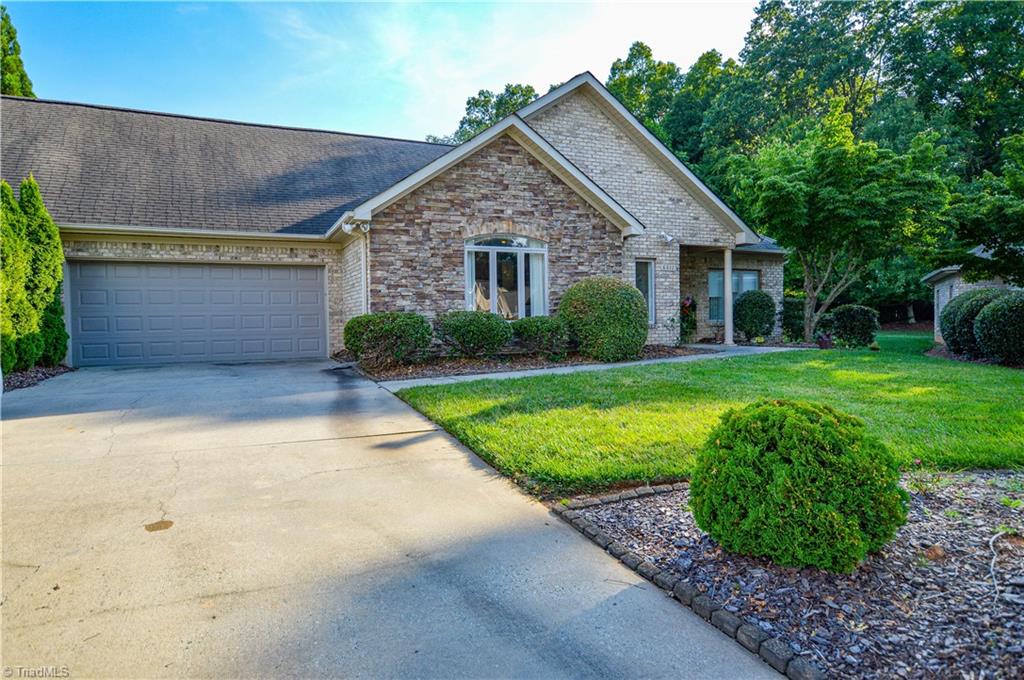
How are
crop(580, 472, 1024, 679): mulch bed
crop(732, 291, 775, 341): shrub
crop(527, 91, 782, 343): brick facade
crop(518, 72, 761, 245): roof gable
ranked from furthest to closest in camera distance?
crop(732, 291, 775, 341): shrub
crop(527, 91, 782, 343): brick facade
crop(518, 72, 761, 245): roof gable
crop(580, 472, 1024, 679): mulch bed

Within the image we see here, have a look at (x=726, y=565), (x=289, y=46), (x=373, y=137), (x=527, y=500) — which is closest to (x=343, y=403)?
(x=527, y=500)

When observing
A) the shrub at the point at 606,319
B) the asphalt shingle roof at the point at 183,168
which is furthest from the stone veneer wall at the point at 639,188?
the asphalt shingle roof at the point at 183,168

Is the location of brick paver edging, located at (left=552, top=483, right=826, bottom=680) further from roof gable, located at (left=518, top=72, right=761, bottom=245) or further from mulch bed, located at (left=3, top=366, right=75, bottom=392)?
roof gable, located at (left=518, top=72, right=761, bottom=245)

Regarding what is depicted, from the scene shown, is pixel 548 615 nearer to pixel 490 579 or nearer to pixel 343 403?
pixel 490 579

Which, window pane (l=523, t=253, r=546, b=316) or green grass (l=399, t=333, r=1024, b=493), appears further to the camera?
window pane (l=523, t=253, r=546, b=316)

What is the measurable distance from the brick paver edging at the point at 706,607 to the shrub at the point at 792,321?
15.8m

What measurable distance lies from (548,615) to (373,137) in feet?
57.5

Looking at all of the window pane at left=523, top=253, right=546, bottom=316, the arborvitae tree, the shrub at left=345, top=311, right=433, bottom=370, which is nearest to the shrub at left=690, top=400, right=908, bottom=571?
the shrub at left=345, top=311, right=433, bottom=370

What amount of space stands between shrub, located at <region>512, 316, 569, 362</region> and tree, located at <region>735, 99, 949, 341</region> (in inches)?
282

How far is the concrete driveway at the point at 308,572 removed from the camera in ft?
7.37

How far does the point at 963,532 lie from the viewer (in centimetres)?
322

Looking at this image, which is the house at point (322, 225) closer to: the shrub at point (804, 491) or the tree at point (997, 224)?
the tree at point (997, 224)

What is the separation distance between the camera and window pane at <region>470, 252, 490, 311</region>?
11.7m

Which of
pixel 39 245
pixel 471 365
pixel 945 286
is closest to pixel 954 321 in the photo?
pixel 945 286
